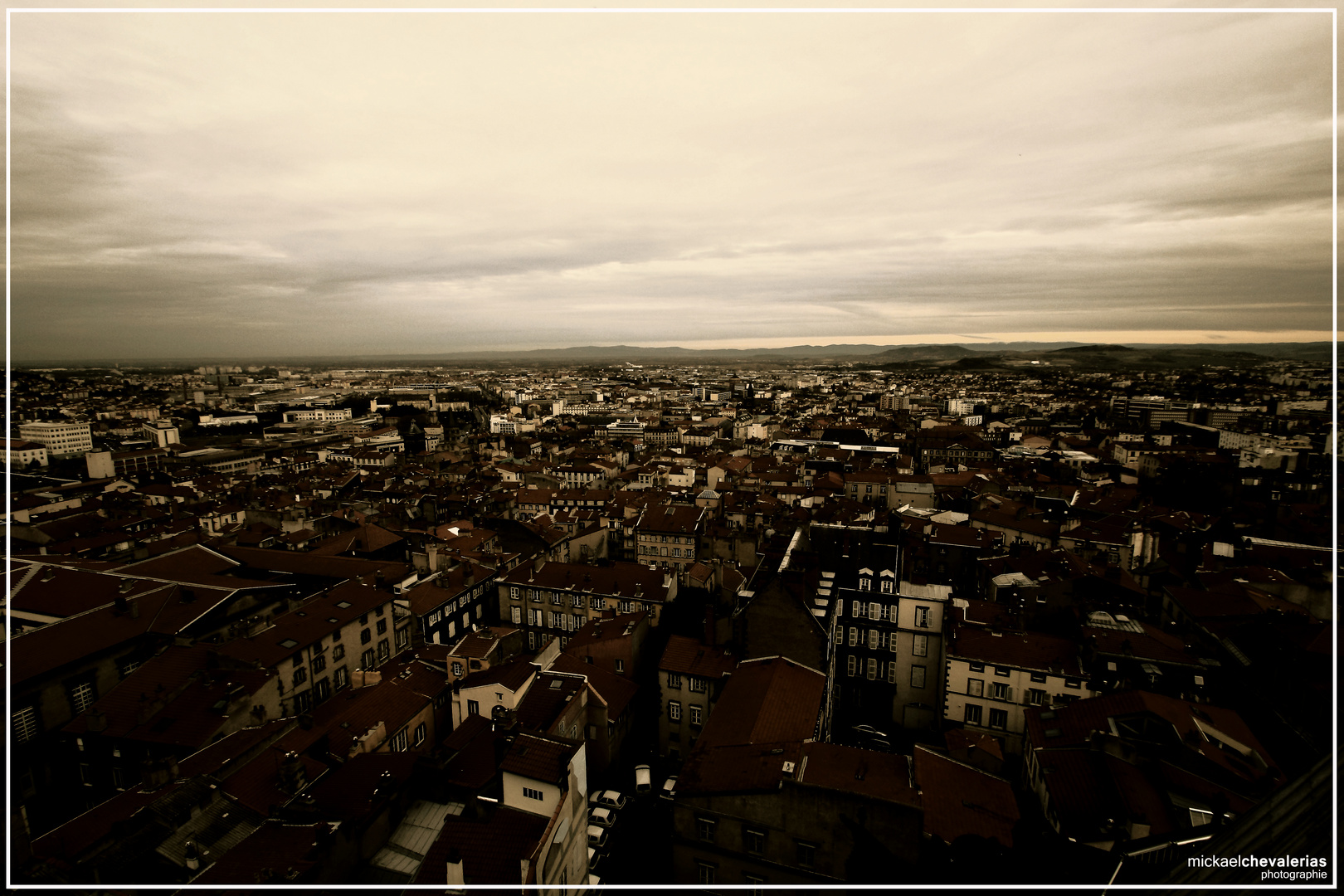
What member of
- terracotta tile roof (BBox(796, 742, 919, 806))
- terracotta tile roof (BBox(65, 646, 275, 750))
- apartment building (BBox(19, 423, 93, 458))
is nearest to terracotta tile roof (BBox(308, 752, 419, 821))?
terracotta tile roof (BBox(65, 646, 275, 750))

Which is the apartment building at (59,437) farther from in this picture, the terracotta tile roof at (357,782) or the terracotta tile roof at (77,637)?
the terracotta tile roof at (357,782)

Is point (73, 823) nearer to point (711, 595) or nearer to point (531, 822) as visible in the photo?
point (531, 822)

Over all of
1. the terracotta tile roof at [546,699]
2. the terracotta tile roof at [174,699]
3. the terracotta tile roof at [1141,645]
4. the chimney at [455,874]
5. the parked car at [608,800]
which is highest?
the chimney at [455,874]

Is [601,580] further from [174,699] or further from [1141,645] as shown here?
[1141,645]

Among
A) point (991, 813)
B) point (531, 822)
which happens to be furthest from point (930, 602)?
point (531, 822)

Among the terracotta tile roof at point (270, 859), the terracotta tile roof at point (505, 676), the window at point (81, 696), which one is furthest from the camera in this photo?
the window at point (81, 696)

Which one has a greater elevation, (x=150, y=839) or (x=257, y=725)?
(x=150, y=839)

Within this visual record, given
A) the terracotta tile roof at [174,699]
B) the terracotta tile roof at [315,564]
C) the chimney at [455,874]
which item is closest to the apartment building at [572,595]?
the terracotta tile roof at [315,564]

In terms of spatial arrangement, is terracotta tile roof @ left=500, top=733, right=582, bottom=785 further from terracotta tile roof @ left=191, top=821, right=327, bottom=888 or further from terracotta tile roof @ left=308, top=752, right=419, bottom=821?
terracotta tile roof @ left=191, top=821, right=327, bottom=888
